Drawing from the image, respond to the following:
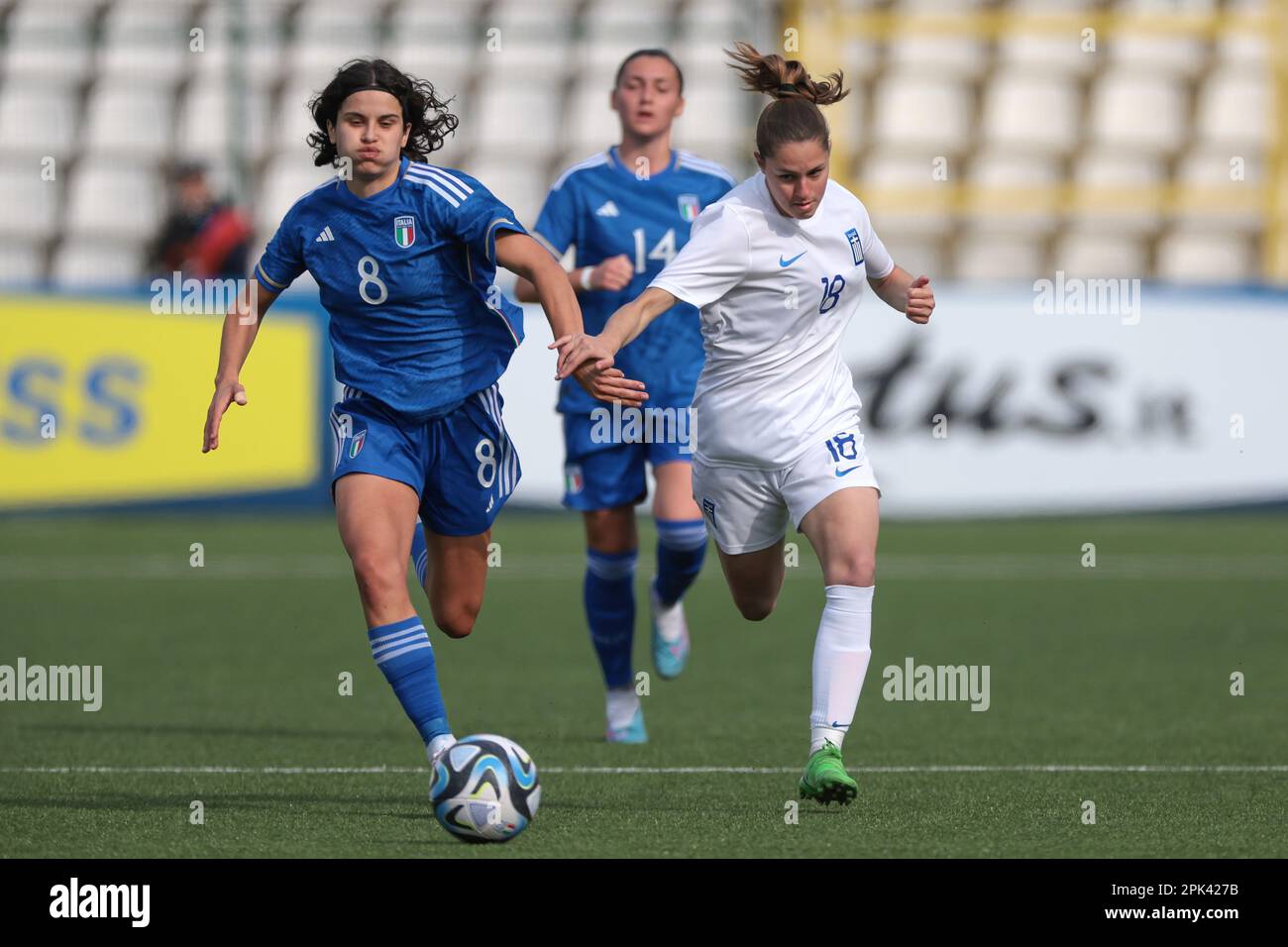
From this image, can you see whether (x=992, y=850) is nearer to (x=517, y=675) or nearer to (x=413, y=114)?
(x=413, y=114)

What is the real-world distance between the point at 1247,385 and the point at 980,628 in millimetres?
5774

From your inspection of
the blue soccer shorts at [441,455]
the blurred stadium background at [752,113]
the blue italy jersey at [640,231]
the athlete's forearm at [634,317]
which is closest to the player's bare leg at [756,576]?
the blue soccer shorts at [441,455]

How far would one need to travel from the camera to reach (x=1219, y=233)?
65.0ft


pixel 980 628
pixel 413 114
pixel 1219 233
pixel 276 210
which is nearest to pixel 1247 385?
pixel 1219 233

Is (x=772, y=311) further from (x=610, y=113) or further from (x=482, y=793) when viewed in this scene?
(x=610, y=113)

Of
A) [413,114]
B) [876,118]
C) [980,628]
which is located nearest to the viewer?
[413,114]

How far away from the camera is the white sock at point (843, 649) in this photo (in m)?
6.05

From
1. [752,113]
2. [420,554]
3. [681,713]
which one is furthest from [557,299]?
[752,113]

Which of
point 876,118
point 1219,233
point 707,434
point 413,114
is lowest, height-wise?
point 707,434

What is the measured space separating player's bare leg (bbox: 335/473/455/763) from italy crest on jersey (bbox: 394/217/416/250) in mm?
692

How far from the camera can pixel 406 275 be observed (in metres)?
6.12

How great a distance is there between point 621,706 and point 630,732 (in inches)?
4.5

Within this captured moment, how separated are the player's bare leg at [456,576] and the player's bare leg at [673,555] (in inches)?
54.8

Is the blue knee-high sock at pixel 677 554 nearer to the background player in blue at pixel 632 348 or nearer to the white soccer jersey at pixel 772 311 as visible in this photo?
the background player in blue at pixel 632 348
